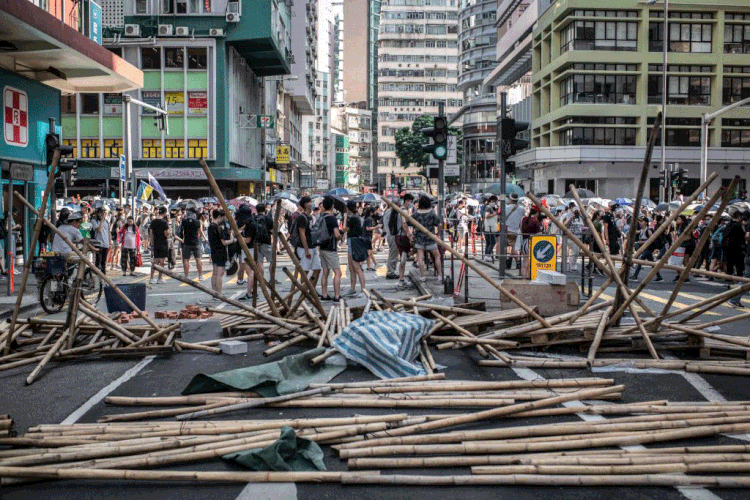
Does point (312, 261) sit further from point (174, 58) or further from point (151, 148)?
point (174, 58)

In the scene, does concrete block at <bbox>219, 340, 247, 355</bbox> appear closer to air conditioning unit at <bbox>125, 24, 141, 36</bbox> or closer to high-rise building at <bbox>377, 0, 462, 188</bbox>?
air conditioning unit at <bbox>125, 24, 141, 36</bbox>

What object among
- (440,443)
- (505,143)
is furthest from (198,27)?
(440,443)

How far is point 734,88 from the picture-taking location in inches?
2397

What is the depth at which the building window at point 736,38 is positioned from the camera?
198 ft

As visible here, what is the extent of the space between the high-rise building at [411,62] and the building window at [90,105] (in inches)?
3790

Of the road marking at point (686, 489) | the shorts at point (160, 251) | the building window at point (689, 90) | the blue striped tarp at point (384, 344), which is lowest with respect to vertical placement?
the road marking at point (686, 489)

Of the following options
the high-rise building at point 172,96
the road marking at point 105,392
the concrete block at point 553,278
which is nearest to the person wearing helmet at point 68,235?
the road marking at point 105,392

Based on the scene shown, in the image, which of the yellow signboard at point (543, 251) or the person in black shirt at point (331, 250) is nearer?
the person in black shirt at point (331, 250)

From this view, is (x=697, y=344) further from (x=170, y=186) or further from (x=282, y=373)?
(x=170, y=186)

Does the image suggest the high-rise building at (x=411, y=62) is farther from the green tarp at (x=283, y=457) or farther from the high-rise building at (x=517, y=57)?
the green tarp at (x=283, y=457)

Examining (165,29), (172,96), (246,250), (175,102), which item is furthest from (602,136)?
(246,250)

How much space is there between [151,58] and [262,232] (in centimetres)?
4267

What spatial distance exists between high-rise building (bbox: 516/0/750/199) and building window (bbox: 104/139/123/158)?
3191 cm

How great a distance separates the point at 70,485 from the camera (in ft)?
17.0
